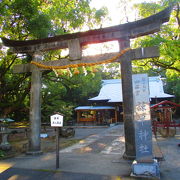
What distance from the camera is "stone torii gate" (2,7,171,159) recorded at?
6422 millimetres

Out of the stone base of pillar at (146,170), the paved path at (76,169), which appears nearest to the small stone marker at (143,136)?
the stone base of pillar at (146,170)

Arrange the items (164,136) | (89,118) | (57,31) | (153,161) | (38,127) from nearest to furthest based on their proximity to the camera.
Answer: (153,161) → (38,127) → (57,31) → (164,136) → (89,118)

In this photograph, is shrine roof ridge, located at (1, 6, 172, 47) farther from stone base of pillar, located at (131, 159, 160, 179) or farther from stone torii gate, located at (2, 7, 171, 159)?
stone base of pillar, located at (131, 159, 160, 179)

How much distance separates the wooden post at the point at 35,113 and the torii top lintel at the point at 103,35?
594mm

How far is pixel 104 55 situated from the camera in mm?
7098

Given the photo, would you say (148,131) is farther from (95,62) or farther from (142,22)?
(142,22)

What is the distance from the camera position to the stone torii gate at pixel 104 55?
6422 millimetres

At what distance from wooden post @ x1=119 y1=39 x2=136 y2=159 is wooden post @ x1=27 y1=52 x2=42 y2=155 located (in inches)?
154

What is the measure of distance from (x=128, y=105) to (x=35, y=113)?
4.21 metres

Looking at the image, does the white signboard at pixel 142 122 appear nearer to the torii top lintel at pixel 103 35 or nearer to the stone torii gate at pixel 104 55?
A: the stone torii gate at pixel 104 55

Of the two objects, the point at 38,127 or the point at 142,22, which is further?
the point at 38,127

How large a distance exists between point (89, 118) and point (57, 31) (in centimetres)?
1901

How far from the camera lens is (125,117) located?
6.47 m

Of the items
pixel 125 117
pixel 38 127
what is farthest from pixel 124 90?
pixel 38 127
